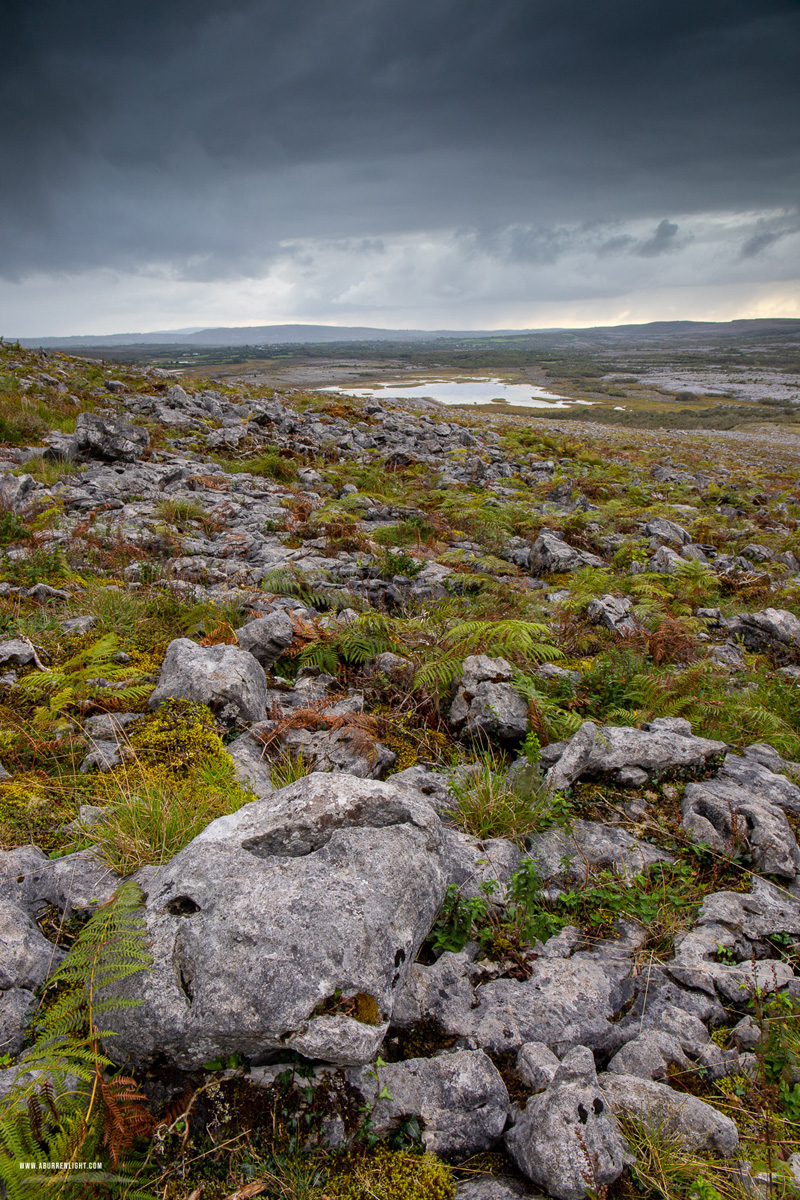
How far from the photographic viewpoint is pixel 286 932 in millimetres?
2375

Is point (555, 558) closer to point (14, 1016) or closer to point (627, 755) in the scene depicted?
point (627, 755)

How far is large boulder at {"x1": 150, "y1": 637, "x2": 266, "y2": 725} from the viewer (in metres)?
4.52

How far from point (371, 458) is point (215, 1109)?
17837mm


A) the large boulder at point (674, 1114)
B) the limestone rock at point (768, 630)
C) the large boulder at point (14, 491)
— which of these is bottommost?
the limestone rock at point (768, 630)

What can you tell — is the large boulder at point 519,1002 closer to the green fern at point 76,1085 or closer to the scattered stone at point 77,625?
the green fern at point 76,1085

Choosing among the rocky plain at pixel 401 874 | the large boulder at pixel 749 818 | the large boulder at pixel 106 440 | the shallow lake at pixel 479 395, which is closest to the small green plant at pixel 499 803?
the rocky plain at pixel 401 874

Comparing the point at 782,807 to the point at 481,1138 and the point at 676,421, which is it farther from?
the point at 676,421

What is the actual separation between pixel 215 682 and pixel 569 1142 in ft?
11.6

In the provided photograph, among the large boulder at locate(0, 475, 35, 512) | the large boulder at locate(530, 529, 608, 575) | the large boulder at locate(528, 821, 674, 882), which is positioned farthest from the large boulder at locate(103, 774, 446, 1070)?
the large boulder at locate(0, 475, 35, 512)

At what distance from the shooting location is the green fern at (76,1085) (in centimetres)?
179

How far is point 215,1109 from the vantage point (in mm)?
2133

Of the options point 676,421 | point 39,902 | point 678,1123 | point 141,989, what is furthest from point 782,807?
point 676,421

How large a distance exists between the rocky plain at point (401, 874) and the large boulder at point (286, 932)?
0.01 meters

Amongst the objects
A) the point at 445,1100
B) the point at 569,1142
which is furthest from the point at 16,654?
the point at 569,1142
